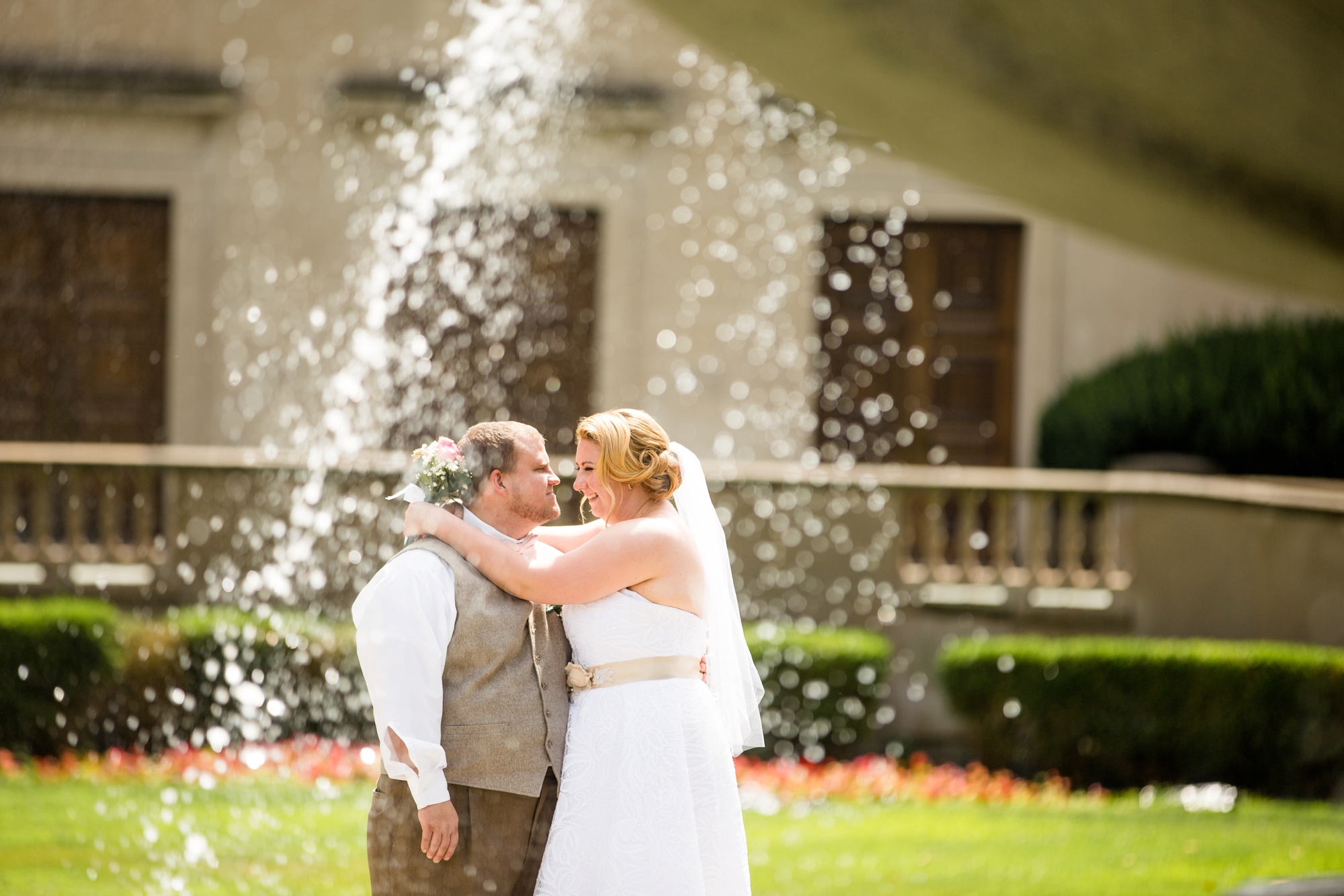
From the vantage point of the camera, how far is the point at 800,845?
6.32 metres

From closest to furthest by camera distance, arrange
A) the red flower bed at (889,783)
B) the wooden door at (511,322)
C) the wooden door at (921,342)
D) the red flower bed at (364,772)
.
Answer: the red flower bed at (364,772), the red flower bed at (889,783), the wooden door at (511,322), the wooden door at (921,342)

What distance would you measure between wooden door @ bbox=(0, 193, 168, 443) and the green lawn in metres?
6.53

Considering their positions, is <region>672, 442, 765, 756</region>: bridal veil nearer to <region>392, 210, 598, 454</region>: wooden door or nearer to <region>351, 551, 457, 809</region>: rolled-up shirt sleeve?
<region>351, 551, 457, 809</region>: rolled-up shirt sleeve

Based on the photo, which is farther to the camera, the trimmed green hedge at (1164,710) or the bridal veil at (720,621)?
the trimmed green hedge at (1164,710)

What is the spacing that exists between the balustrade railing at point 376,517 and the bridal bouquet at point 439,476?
229 inches

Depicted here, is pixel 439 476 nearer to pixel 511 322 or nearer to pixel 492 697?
pixel 492 697

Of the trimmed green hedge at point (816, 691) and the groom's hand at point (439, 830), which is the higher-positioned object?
the groom's hand at point (439, 830)

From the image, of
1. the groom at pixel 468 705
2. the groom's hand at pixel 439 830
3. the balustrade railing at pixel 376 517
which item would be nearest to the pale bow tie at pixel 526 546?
the groom at pixel 468 705

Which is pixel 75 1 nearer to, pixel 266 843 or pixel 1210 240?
pixel 266 843

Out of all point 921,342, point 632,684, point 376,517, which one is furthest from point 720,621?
point 921,342

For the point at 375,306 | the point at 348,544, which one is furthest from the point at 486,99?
the point at 348,544

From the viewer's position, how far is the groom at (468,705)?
2748mm

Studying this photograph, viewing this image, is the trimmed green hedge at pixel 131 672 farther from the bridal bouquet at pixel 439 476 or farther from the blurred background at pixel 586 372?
the bridal bouquet at pixel 439 476

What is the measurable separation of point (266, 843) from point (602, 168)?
813 centimetres
